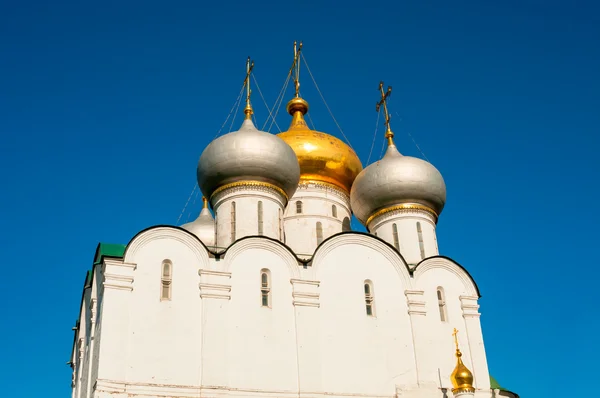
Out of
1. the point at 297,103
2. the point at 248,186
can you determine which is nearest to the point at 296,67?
the point at 297,103

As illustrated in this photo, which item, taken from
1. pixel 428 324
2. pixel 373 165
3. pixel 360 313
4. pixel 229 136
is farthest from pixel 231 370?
pixel 373 165

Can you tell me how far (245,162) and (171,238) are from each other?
2.38m

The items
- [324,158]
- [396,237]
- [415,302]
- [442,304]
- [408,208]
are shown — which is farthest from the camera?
[324,158]

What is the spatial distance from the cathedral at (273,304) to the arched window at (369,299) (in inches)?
0.8

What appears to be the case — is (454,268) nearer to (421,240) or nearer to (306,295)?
(421,240)

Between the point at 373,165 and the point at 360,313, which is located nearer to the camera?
the point at 360,313

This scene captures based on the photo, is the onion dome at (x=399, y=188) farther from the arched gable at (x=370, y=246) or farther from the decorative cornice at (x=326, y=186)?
the decorative cornice at (x=326, y=186)

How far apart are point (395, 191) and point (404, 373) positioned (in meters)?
4.22

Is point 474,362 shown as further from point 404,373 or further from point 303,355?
point 303,355

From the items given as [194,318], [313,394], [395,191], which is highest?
[395,191]

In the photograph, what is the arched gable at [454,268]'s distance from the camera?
48.5ft

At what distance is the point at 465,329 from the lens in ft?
47.0

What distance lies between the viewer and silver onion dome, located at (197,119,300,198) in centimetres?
1500

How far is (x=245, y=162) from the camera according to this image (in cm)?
1498
